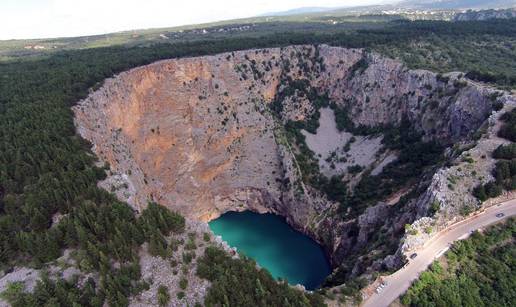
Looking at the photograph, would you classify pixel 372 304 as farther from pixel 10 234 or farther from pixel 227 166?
pixel 227 166

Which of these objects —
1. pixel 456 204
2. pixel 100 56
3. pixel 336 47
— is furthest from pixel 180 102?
pixel 456 204

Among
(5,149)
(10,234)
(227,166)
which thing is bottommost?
(227,166)

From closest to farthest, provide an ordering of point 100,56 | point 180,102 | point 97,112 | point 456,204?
point 456,204, point 97,112, point 180,102, point 100,56

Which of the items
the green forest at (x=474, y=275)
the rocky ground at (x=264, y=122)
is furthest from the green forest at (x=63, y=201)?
the green forest at (x=474, y=275)

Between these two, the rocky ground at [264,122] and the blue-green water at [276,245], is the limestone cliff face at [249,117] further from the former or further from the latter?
the blue-green water at [276,245]

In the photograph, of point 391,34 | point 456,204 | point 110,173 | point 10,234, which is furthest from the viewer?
point 391,34

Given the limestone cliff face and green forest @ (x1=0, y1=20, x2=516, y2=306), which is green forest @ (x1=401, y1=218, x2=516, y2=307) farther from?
the limestone cliff face

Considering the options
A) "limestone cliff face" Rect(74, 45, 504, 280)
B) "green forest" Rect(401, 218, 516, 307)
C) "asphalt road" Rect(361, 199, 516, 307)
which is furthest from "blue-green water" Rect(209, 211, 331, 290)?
"green forest" Rect(401, 218, 516, 307)
